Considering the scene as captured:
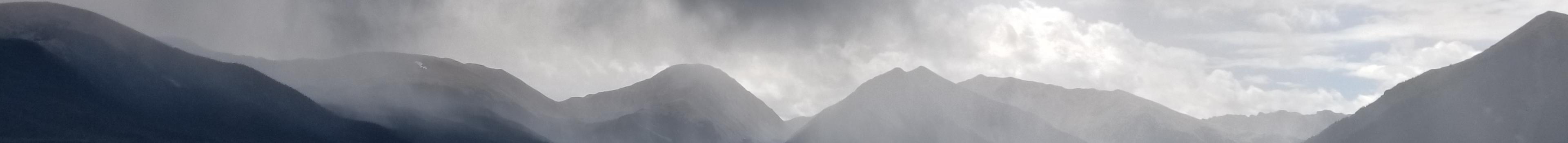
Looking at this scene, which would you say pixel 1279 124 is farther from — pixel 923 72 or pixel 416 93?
pixel 416 93

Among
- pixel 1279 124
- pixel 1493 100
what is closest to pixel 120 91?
pixel 1493 100

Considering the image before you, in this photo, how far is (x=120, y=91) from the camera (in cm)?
5388

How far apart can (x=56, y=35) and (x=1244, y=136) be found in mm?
114834

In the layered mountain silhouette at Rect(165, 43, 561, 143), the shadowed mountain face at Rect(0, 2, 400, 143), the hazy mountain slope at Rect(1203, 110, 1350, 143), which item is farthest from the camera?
the hazy mountain slope at Rect(1203, 110, 1350, 143)

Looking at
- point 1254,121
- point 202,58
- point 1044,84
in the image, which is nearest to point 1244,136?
point 1254,121

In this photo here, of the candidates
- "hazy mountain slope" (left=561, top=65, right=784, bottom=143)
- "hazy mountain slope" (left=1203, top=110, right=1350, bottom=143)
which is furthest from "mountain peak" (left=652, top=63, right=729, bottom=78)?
"hazy mountain slope" (left=1203, top=110, right=1350, bottom=143)

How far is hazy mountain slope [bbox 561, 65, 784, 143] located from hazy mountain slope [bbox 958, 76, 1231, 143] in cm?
3436

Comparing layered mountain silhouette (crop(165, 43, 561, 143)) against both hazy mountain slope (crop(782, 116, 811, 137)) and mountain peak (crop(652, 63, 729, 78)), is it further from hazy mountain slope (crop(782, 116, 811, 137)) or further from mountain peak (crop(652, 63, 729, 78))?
hazy mountain slope (crop(782, 116, 811, 137))

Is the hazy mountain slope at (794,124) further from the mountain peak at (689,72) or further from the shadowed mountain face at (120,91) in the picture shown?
the shadowed mountain face at (120,91)

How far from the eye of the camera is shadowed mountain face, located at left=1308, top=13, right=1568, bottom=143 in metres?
60.4

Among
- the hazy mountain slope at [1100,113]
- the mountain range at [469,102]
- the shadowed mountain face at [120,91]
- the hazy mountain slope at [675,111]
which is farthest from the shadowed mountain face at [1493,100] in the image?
the shadowed mountain face at [120,91]

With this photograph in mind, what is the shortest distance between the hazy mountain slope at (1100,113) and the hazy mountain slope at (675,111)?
3436cm

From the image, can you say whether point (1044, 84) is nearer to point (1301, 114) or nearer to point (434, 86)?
point (1301, 114)

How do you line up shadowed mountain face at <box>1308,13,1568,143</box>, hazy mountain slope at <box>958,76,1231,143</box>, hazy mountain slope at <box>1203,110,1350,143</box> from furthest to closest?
hazy mountain slope at <box>1203,110,1350,143</box> < hazy mountain slope at <box>958,76,1231,143</box> < shadowed mountain face at <box>1308,13,1568,143</box>
